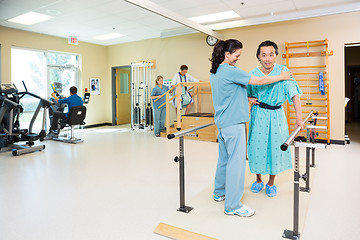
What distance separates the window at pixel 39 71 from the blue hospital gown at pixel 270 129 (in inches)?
274

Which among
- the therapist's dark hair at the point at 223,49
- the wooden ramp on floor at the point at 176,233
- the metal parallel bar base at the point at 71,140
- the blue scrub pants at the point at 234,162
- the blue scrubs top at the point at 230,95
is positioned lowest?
the wooden ramp on floor at the point at 176,233

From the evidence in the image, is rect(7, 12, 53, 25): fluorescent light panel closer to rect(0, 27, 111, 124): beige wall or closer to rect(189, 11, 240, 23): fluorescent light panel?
rect(0, 27, 111, 124): beige wall

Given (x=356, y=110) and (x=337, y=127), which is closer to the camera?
(x=337, y=127)

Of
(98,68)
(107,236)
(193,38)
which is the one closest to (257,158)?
(107,236)

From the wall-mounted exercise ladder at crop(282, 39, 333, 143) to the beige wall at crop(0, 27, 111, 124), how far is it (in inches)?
243

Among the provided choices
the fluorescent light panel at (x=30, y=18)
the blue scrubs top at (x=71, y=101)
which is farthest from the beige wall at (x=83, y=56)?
the blue scrubs top at (x=71, y=101)

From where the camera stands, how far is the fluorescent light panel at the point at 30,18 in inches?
245

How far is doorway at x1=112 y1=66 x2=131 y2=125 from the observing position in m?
9.88

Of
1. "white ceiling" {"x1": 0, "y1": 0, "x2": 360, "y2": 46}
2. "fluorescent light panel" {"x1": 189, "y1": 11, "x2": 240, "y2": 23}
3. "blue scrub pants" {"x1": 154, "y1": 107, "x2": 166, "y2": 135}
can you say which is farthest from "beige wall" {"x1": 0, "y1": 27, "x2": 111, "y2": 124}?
"fluorescent light panel" {"x1": 189, "y1": 11, "x2": 240, "y2": 23}


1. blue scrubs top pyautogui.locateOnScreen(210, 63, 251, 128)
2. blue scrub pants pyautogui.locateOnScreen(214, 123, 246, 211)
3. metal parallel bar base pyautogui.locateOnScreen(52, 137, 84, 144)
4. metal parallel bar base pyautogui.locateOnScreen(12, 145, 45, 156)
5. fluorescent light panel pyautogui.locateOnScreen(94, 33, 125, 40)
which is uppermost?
fluorescent light panel pyautogui.locateOnScreen(94, 33, 125, 40)

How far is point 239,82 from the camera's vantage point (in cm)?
225

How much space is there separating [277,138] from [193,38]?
5732mm

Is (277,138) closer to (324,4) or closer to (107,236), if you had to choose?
(107,236)

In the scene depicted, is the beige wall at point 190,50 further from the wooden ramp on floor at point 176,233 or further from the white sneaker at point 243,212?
the wooden ramp on floor at point 176,233
